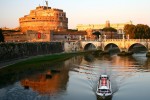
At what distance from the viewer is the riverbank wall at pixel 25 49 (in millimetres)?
41375

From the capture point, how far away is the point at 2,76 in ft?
101

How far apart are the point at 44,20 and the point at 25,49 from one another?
32020 millimetres

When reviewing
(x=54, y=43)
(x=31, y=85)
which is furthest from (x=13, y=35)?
(x=31, y=85)

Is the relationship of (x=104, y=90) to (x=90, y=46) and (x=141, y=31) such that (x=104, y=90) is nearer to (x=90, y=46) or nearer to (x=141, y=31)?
(x=141, y=31)

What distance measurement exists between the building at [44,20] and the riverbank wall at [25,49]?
60.0 ft

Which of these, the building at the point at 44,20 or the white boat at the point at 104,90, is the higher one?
the building at the point at 44,20

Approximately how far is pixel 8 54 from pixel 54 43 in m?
17.7

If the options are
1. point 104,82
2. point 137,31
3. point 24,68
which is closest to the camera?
point 104,82

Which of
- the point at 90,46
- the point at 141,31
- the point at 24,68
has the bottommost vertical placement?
the point at 24,68

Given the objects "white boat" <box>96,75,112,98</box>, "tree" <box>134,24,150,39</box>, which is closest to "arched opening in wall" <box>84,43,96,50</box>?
"tree" <box>134,24,150,39</box>

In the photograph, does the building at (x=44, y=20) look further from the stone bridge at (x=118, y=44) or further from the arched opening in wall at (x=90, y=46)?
the stone bridge at (x=118, y=44)

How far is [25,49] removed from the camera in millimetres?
47906

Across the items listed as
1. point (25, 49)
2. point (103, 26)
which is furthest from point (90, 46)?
point (103, 26)

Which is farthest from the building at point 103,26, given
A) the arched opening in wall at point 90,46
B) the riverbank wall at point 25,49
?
the riverbank wall at point 25,49
